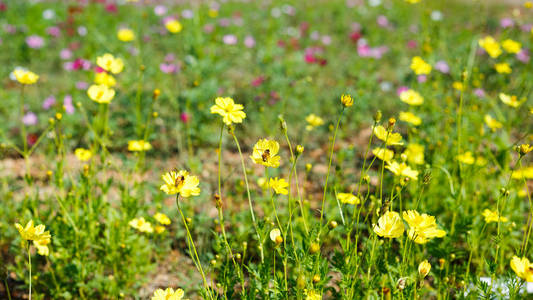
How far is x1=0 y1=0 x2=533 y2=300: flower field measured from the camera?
1325mm

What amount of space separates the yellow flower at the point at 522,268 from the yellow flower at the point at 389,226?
29 centimetres

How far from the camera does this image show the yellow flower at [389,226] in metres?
1.16

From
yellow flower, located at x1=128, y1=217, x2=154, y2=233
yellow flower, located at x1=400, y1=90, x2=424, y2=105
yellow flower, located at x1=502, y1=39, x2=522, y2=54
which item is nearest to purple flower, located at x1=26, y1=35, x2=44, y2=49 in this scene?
yellow flower, located at x1=128, y1=217, x2=154, y2=233

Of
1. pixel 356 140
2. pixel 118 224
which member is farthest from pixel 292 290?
pixel 356 140

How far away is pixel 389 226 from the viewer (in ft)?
3.88

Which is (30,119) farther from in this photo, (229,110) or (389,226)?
(389,226)

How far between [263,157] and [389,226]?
1.33ft

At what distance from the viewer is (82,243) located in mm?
1709

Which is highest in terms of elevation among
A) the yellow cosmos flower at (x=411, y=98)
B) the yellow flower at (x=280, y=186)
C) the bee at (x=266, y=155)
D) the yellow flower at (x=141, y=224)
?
the bee at (x=266, y=155)

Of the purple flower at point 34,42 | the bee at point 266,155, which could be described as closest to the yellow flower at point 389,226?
the bee at point 266,155

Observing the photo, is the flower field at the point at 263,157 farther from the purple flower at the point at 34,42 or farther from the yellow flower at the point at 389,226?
the purple flower at the point at 34,42

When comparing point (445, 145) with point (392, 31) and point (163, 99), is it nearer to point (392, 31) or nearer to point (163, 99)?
point (163, 99)

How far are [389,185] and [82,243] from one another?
1.54 m

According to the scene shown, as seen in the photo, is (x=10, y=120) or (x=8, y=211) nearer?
(x=8, y=211)
